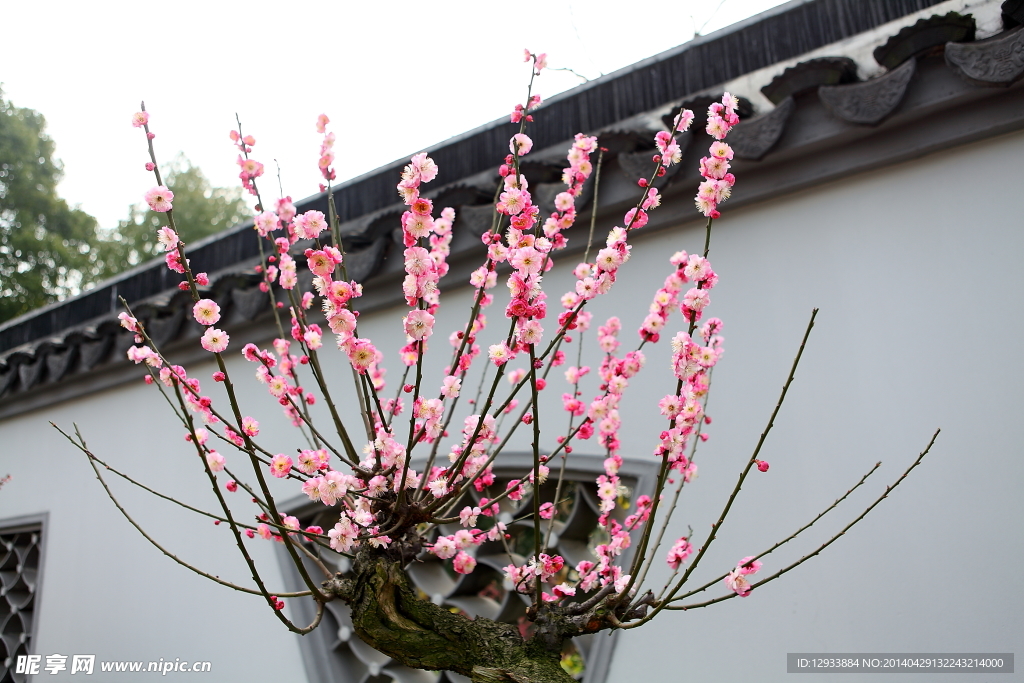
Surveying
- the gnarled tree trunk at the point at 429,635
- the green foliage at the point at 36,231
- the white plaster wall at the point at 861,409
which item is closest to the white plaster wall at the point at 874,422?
the white plaster wall at the point at 861,409

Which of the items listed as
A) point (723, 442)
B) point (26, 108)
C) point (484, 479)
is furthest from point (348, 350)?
point (26, 108)

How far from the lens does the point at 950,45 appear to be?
1.89 meters

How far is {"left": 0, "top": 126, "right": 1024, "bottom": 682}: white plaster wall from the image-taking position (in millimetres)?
1945

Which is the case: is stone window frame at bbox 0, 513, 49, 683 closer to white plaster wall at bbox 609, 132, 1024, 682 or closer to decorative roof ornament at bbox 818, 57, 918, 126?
white plaster wall at bbox 609, 132, 1024, 682

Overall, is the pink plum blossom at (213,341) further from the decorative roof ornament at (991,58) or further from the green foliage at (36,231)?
the green foliage at (36,231)

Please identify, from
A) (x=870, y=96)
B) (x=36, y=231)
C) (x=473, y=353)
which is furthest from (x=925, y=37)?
(x=36, y=231)

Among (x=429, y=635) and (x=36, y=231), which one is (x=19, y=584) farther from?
(x=36, y=231)

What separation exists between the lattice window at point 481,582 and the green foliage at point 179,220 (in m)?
11.1

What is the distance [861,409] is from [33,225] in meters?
11.8

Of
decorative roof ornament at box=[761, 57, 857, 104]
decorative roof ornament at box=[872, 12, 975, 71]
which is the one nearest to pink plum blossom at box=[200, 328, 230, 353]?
decorative roof ornament at box=[761, 57, 857, 104]

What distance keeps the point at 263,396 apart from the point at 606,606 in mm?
2663

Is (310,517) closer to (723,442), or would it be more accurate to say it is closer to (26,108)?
(723,442)

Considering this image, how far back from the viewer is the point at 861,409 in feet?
7.06

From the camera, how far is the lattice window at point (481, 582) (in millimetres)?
2520
